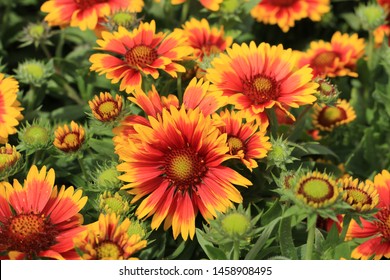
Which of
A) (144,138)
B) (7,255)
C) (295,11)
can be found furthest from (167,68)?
(295,11)

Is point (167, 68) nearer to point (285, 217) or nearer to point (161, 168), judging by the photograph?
point (161, 168)

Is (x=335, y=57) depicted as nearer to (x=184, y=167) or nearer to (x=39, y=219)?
(x=184, y=167)

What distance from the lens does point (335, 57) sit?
9.27 ft

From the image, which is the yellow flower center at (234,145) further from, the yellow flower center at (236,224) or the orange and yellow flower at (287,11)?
the orange and yellow flower at (287,11)

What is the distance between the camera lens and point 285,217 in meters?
1.84

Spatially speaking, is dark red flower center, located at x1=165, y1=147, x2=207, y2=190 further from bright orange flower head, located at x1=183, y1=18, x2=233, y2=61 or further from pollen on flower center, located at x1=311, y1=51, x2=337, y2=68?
pollen on flower center, located at x1=311, y1=51, x2=337, y2=68

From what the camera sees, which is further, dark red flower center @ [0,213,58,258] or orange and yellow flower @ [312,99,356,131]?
orange and yellow flower @ [312,99,356,131]

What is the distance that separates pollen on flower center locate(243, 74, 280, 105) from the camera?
2.07 metres

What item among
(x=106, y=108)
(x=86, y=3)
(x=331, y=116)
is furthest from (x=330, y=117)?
(x=86, y=3)

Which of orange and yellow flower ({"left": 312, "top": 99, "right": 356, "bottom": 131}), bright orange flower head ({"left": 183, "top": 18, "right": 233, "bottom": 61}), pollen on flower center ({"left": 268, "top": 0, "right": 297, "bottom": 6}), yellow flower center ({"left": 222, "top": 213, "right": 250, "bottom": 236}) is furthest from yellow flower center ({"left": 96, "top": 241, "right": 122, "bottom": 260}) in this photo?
pollen on flower center ({"left": 268, "top": 0, "right": 297, "bottom": 6})

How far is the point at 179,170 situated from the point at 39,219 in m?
0.45

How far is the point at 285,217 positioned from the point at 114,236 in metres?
0.52

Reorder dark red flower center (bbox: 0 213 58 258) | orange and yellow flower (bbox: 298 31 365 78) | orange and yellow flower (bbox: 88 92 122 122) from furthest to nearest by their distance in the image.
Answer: orange and yellow flower (bbox: 298 31 365 78)
orange and yellow flower (bbox: 88 92 122 122)
dark red flower center (bbox: 0 213 58 258)

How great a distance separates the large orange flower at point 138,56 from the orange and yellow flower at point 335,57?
773 millimetres
